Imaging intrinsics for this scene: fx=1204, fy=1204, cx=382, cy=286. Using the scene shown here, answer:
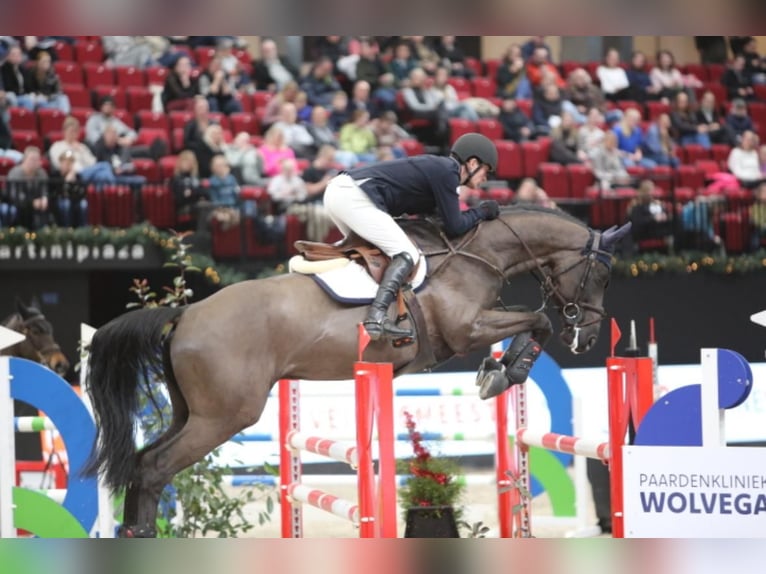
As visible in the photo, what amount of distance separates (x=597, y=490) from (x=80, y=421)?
2.96 metres

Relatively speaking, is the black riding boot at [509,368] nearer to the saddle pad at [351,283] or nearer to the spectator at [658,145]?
the saddle pad at [351,283]

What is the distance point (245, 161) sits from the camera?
34.0 ft

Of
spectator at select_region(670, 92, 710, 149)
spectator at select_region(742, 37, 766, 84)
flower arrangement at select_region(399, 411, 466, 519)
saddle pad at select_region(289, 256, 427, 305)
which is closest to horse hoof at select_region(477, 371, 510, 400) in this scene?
saddle pad at select_region(289, 256, 427, 305)

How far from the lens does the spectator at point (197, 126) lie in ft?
33.7

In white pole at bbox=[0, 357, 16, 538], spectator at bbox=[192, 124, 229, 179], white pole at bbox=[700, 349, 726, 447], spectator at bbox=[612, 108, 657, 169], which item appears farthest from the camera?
spectator at bbox=[612, 108, 657, 169]

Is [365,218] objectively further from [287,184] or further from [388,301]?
[287,184]

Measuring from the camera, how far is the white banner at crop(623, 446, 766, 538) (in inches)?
147

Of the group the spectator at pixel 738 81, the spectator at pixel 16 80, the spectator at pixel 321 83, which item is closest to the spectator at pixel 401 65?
the spectator at pixel 321 83

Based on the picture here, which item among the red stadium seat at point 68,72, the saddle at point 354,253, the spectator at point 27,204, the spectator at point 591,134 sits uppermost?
the red stadium seat at point 68,72

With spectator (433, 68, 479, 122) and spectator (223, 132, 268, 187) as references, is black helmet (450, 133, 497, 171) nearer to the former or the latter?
spectator (223, 132, 268, 187)

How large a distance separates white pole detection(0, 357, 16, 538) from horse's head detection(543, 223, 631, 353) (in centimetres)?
231

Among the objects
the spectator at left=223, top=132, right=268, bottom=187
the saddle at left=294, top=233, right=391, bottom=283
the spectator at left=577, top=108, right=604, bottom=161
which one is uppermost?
the spectator at left=577, top=108, right=604, bottom=161

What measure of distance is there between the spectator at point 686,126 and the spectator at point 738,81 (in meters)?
0.91

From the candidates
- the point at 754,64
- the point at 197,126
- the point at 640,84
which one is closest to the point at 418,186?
the point at 197,126
